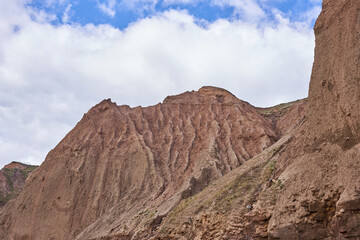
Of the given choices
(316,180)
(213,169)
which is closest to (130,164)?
(213,169)

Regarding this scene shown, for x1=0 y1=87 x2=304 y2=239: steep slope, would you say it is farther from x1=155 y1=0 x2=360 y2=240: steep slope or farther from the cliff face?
the cliff face

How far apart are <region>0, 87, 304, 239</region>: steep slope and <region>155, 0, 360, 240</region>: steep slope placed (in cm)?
493

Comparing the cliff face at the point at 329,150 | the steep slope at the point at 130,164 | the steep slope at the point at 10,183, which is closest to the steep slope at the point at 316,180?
the cliff face at the point at 329,150

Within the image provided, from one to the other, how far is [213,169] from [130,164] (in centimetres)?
865

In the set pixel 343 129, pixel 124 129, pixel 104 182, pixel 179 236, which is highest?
pixel 124 129

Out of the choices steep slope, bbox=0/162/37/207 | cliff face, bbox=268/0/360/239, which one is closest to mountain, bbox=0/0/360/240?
cliff face, bbox=268/0/360/239

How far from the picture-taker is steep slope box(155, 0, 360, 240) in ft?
45.7

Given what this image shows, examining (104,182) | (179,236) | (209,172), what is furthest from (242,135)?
(179,236)

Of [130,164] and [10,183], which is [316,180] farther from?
[10,183]

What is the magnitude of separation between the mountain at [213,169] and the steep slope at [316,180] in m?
0.05

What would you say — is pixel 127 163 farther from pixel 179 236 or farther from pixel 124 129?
pixel 179 236

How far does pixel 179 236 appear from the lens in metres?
19.7

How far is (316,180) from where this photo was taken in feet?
49.4

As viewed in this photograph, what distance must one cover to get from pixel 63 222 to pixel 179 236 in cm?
1445
